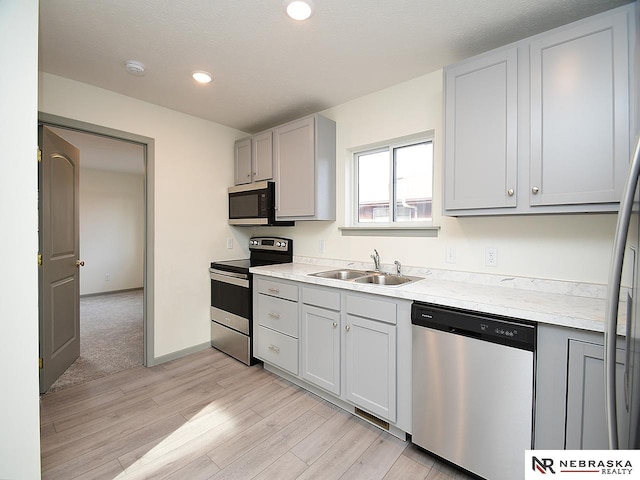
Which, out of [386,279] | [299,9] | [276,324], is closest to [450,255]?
[386,279]

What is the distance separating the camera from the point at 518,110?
63.6 inches

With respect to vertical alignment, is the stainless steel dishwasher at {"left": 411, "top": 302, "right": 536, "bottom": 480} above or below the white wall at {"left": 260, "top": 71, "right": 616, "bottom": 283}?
below

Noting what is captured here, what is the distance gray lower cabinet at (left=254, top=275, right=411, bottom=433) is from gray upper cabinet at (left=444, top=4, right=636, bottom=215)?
2.73ft

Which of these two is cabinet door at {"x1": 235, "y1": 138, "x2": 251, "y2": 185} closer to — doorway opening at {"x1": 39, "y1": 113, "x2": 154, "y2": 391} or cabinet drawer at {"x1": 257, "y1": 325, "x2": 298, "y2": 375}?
doorway opening at {"x1": 39, "y1": 113, "x2": 154, "y2": 391}

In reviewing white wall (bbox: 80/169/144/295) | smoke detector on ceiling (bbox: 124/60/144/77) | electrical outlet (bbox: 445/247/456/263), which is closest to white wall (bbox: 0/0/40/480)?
smoke detector on ceiling (bbox: 124/60/144/77)

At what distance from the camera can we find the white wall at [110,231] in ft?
18.1

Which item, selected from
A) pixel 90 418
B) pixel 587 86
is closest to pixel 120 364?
pixel 90 418

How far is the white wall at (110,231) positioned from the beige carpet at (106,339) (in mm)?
544

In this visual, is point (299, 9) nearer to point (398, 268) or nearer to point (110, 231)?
point (398, 268)

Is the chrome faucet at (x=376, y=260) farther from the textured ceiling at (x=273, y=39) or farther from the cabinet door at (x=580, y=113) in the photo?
the textured ceiling at (x=273, y=39)

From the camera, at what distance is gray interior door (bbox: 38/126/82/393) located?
2.31 m

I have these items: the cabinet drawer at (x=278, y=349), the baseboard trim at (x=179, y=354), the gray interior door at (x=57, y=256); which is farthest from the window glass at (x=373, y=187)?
the gray interior door at (x=57, y=256)

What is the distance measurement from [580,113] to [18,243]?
8.52 ft

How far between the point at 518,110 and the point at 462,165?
14.9 inches
